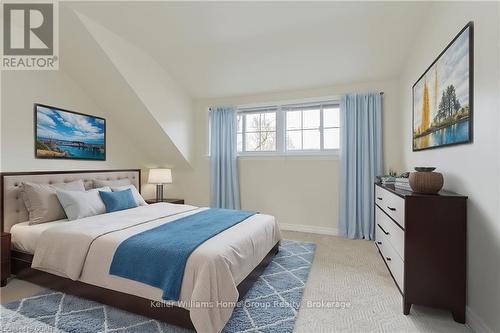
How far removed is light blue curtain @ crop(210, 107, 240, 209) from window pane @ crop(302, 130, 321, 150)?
1241 millimetres

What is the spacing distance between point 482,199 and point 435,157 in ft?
2.64

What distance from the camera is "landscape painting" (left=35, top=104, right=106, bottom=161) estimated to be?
2888 millimetres

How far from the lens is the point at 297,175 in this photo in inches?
160

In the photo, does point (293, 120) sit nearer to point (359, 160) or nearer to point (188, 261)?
point (359, 160)

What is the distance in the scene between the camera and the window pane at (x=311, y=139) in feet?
Result: 13.3

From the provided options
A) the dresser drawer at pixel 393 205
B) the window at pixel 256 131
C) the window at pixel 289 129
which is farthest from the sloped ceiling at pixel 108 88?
the dresser drawer at pixel 393 205

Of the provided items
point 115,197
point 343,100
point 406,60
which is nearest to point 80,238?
point 115,197

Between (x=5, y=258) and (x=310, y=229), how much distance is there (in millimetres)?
3678

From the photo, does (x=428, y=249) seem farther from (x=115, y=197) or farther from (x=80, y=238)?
(x=115, y=197)

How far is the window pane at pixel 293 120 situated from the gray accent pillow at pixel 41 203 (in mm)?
3364

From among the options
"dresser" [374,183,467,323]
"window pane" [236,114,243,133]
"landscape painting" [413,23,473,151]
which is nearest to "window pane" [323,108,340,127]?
"landscape painting" [413,23,473,151]

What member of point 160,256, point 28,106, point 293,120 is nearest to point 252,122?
point 293,120

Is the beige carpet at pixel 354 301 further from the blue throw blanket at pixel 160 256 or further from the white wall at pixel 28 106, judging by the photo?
the white wall at pixel 28 106

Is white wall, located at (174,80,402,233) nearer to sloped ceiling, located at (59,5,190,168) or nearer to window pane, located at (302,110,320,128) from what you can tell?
window pane, located at (302,110,320,128)
